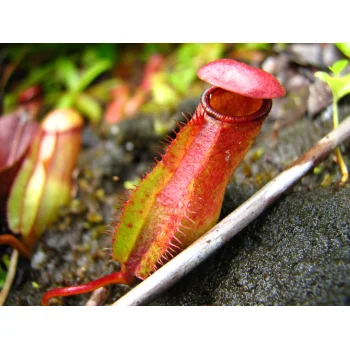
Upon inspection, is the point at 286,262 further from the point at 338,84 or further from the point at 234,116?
the point at 338,84

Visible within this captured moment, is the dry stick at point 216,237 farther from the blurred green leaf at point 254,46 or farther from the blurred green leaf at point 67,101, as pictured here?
the blurred green leaf at point 67,101

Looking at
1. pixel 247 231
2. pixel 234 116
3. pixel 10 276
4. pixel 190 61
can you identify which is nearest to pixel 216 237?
pixel 247 231

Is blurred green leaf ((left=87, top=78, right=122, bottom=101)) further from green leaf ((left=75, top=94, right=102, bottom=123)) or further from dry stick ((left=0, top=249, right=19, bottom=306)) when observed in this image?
dry stick ((left=0, top=249, right=19, bottom=306))

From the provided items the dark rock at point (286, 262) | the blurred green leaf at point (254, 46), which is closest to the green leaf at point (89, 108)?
the blurred green leaf at point (254, 46)

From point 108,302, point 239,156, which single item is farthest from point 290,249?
point 108,302

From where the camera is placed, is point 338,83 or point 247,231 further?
point 338,83
